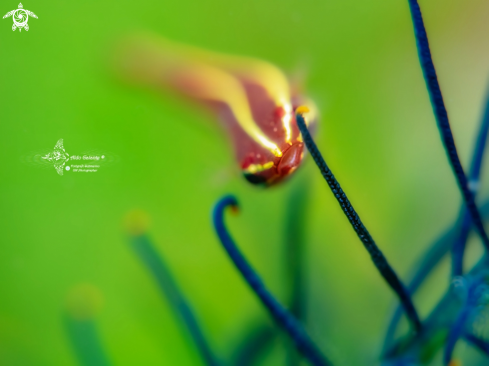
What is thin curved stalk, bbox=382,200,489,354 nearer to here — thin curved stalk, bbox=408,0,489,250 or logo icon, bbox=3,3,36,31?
thin curved stalk, bbox=408,0,489,250

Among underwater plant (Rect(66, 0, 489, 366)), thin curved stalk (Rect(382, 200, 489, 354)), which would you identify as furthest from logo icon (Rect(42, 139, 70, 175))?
thin curved stalk (Rect(382, 200, 489, 354))

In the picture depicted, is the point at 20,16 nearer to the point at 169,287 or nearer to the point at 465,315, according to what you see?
the point at 169,287

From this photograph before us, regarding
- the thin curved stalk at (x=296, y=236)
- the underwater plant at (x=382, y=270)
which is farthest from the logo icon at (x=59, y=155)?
the thin curved stalk at (x=296, y=236)

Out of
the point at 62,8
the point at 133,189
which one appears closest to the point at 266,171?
the point at 133,189

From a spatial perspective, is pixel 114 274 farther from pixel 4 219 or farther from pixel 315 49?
pixel 315 49

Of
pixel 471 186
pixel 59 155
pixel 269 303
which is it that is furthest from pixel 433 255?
pixel 59 155

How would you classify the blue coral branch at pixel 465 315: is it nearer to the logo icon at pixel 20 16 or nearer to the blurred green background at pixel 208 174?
the blurred green background at pixel 208 174
